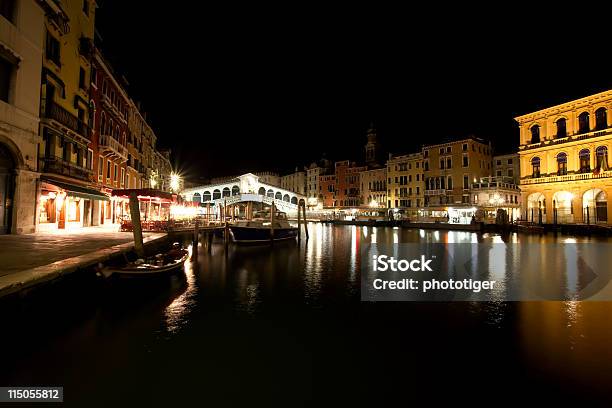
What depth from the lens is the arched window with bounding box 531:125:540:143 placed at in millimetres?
37438

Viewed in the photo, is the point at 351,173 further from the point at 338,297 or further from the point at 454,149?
the point at 338,297

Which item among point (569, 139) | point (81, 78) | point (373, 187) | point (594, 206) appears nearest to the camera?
point (81, 78)

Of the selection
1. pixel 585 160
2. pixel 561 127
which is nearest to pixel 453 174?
pixel 561 127

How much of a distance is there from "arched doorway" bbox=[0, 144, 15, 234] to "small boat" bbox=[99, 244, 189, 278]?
305 inches

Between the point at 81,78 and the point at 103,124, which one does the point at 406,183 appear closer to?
the point at 103,124

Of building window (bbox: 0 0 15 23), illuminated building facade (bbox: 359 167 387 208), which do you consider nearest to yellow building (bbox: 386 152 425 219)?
illuminated building facade (bbox: 359 167 387 208)

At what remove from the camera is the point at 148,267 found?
1108 centimetres

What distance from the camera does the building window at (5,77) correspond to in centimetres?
1408

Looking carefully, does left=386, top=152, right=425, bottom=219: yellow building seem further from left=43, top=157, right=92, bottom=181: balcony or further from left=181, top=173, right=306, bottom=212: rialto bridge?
left=43, top=157, right=92, bottom=181: balcony

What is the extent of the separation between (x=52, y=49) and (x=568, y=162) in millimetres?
42151

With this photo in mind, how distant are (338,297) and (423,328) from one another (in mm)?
3372

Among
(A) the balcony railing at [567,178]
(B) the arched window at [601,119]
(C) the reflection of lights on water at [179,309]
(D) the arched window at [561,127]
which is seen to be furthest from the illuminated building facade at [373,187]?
(C) the reflection of lights on water at [179,309]

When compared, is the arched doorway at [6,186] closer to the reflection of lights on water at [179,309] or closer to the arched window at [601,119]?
the reflection of lights on water at [179,309]

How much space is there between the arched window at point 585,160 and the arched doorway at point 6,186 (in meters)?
42.7
